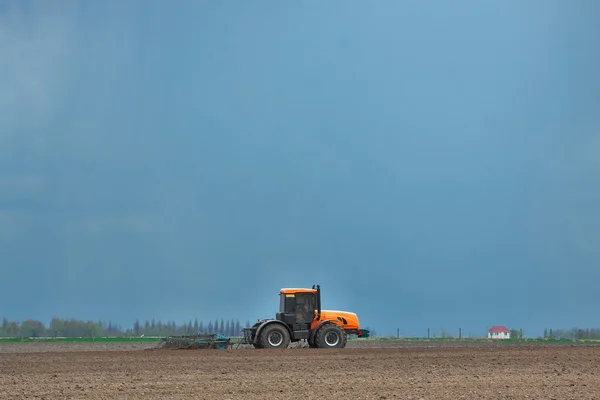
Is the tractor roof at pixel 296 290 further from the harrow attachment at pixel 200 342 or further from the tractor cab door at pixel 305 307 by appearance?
the harrow attachment at pixel 200 342

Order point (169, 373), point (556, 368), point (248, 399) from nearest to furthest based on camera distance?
1. point (248, 399)
2. point (169, 373)
3. point (556, 368)

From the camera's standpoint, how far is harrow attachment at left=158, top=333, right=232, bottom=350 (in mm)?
33062

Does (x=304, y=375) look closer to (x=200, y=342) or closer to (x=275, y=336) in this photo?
(x=275, y=336)

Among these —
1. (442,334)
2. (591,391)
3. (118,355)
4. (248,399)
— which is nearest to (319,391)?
(248,399)

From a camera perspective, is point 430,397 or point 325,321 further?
point 325,321

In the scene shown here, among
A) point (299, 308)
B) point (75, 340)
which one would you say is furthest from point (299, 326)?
point (75, 340)

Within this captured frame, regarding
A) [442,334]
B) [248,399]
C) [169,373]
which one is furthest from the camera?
[442,334]

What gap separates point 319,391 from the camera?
61.2ft

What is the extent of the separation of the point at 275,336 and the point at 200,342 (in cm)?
315

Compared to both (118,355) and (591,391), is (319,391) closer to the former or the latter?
(591,391)

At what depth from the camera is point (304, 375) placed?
22.1m

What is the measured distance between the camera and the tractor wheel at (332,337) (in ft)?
110

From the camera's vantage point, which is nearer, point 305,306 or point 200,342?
point 200,342

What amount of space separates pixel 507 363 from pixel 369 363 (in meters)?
4.60
